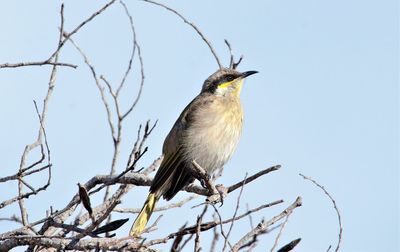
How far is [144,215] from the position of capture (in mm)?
6613

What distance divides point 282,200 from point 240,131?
9.84ft

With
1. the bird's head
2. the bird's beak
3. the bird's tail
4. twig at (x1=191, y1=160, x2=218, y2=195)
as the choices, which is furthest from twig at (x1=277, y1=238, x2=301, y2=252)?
the bird's beak

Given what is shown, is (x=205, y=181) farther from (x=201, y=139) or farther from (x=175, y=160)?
(x=201, y=139)

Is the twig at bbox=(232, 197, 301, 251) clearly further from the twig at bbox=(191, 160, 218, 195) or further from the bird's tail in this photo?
the bird's tail

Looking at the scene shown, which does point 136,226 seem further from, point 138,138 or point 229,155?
point 229,155

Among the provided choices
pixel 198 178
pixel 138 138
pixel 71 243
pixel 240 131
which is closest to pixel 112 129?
pixel 138 138

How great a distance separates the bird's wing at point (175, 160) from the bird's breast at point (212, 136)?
8cm

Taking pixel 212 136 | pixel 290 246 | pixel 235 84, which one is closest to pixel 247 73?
pixel 235 84

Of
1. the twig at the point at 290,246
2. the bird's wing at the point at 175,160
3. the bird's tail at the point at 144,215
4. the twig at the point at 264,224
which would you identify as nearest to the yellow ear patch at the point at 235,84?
the bird's wing at the point at 175,160

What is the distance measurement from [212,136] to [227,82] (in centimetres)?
103

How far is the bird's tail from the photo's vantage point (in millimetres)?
6445

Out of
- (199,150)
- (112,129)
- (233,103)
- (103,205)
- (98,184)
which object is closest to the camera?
(98,184)

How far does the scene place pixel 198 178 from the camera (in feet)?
23.1

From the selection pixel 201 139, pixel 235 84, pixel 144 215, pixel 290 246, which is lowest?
pixel 290 246
